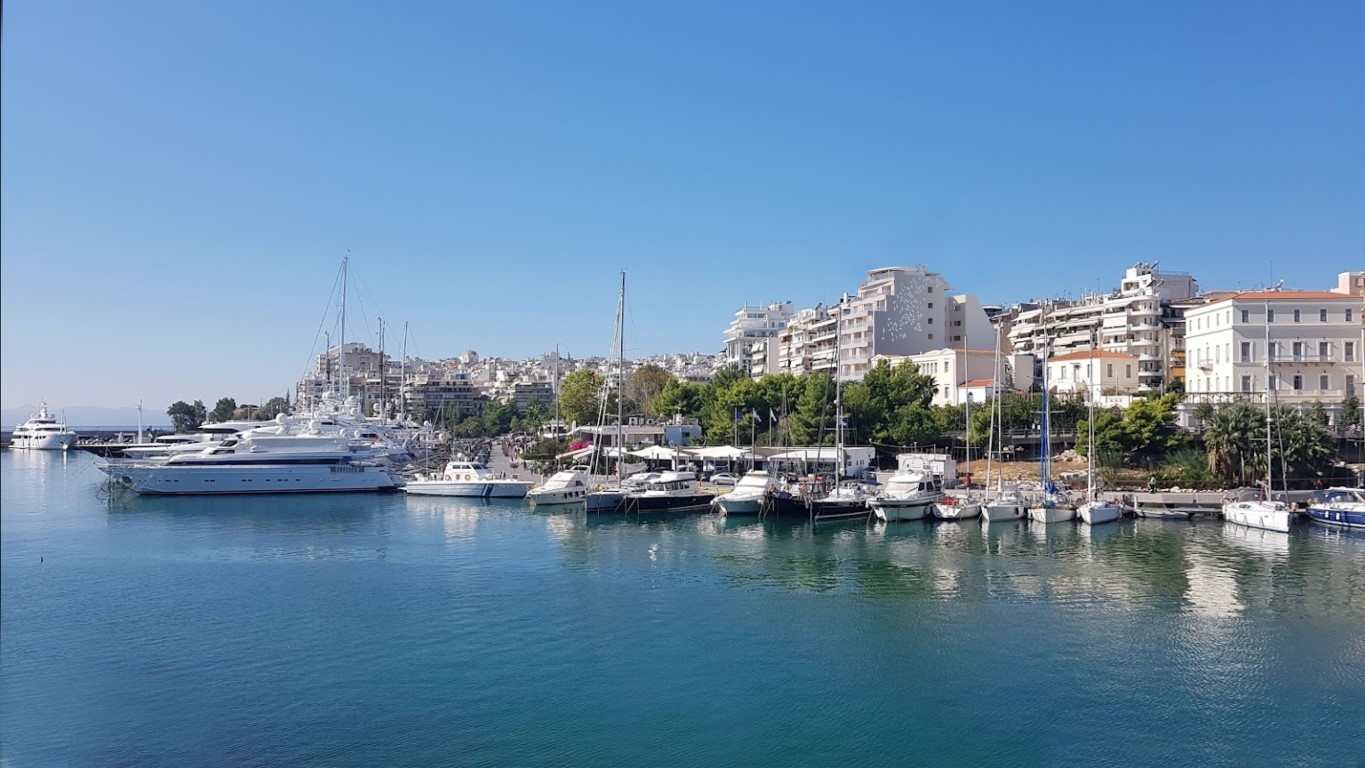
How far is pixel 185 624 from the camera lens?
1030 inches

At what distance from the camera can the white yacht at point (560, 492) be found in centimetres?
5300

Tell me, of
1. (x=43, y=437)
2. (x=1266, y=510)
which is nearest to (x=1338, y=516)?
(x=1266, y=510)

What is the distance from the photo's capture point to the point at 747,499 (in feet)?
158

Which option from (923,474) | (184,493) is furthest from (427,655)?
(184,493)

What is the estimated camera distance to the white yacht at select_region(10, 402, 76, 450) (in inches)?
4331

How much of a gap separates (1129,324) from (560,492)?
165 ft

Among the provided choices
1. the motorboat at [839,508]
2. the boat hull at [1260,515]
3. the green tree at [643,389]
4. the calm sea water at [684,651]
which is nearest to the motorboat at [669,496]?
the motorboat at [839,508]

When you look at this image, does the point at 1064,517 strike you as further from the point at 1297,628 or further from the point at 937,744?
the point at 937,744

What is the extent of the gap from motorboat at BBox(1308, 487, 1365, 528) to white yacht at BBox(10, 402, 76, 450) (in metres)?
118

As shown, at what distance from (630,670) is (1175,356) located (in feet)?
212

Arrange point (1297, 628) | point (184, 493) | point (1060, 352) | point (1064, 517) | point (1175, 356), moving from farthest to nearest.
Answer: point (1060, 352) < point (1175, 356) < point (184, 493) < point (1064, 517) < point (1297, 628)

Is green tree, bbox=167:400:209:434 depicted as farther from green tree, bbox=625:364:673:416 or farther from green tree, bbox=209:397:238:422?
green tree, bbox=625:364:673:416

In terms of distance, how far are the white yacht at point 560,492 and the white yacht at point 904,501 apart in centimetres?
1621

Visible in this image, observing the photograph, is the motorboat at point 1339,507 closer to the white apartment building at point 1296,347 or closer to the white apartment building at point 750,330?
the white apartment building at point 1296,347
